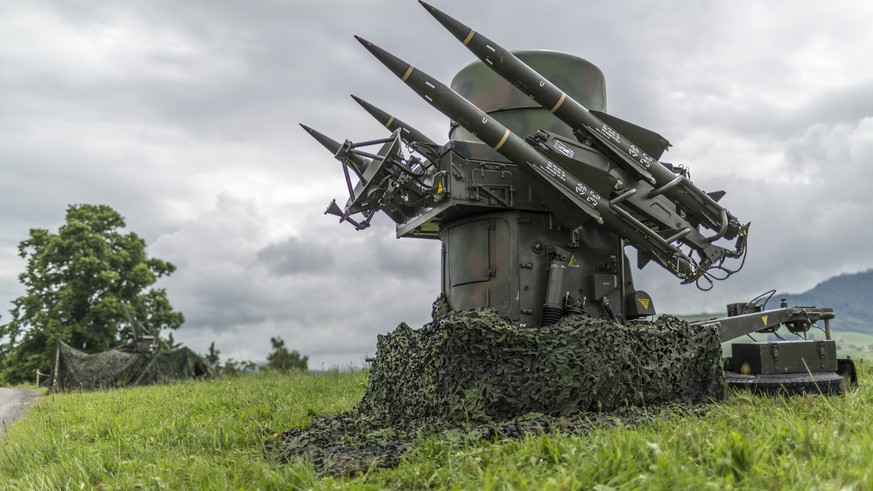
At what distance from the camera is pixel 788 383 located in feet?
31.5

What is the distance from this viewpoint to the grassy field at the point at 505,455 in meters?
4.84

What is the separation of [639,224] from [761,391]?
2.85 meters

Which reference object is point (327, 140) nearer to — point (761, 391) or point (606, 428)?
point (606, 428)

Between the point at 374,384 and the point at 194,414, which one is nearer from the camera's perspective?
the point at 374,384

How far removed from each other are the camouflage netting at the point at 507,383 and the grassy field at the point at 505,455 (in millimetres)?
730

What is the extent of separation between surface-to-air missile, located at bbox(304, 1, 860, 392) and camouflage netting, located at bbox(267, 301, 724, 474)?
3.26 feet

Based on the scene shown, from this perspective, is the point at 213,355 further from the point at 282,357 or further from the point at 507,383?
the point at 507,383

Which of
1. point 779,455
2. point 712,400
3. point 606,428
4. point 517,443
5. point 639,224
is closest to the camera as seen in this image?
point 779,455

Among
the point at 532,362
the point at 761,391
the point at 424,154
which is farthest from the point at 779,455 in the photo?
the point at 424,154

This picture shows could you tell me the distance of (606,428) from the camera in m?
7.00

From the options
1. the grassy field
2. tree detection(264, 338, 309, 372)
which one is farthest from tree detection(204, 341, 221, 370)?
the grassy field

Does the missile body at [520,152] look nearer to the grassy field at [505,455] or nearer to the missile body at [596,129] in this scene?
the missile body at [596,129]

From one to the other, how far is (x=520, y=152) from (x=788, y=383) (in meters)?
4.93

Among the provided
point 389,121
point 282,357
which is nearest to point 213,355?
point 282,357
